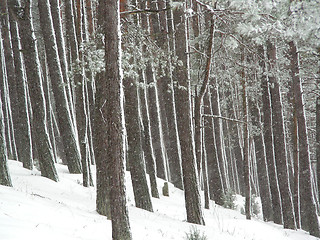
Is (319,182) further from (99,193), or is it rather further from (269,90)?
(99,193)

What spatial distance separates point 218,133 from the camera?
1836 cm

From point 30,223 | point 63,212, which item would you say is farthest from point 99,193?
point 30,223

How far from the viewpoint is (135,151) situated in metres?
9.32

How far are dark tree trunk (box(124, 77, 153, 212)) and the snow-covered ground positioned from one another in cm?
45

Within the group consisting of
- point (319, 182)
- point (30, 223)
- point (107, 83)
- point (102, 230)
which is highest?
point (107, 83)

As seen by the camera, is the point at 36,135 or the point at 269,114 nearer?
the point at 36,135

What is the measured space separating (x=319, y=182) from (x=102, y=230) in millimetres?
10950

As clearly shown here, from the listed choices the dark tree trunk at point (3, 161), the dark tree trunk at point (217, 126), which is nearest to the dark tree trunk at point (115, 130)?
the dark tree trunk at point (3, 161)

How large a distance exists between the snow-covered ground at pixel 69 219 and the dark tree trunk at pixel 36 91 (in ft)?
1.83

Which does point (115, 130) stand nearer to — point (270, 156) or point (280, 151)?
point (280, 151)

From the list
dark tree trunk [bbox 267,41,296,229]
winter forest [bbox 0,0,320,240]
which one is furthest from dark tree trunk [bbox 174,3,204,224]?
dark tree trunk [bbox 267,41,296,229]

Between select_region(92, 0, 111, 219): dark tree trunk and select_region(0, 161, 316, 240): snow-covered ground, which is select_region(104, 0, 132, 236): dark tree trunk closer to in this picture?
select_region(0, 161, 316, 240): snow-covered ground

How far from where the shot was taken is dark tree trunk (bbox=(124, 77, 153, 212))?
9.20 m

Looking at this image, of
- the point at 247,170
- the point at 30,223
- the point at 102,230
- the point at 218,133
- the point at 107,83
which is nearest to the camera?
the point at 30,223
